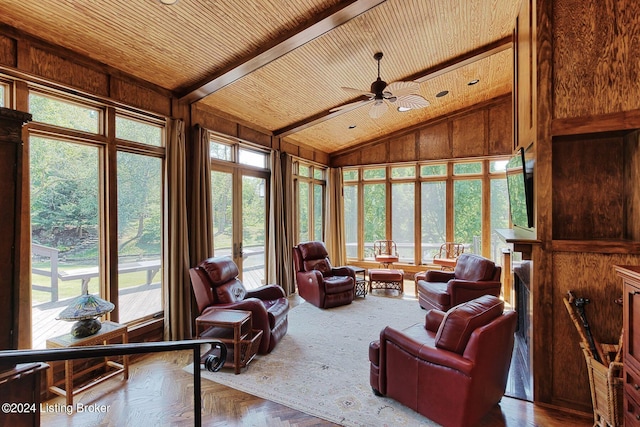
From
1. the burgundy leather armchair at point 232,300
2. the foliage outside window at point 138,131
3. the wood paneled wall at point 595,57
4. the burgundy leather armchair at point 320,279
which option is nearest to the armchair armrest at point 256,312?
the burgundy leather armchair at point 232,300

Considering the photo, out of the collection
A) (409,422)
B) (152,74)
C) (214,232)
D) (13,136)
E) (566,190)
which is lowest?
(409,422)

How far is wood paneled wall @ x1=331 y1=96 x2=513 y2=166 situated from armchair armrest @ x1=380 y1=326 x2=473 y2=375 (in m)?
5.50

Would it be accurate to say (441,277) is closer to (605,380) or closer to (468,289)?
(468,289)

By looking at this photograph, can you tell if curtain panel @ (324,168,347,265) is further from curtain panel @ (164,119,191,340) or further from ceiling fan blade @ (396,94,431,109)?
curtain panel @ (164,119,191,340)

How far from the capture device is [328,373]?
3020 millimetres

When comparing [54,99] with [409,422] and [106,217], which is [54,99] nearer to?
[106,217]

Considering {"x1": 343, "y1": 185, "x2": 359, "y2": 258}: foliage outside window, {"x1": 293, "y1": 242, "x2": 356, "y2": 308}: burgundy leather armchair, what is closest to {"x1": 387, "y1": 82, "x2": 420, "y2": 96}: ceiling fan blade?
{"x1": 293, "y1": 242, "x2": 356, "y2": 308}: burgundy leather armchair

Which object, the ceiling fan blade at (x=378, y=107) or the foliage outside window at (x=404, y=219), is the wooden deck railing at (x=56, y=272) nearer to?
the ceiling fan blade at (x=378, y=107)

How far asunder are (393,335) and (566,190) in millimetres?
2020

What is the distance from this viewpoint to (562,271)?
245cm

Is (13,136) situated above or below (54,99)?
below

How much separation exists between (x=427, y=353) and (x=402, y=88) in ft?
9.56

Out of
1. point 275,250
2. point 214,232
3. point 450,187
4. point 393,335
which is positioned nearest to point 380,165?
point 450,187

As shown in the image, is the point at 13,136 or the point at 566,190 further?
the point at 566,190
